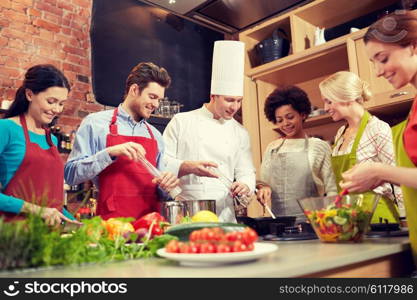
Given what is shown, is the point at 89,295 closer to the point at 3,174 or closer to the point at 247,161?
the point at 3,174

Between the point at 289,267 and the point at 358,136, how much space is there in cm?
137

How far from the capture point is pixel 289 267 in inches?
29.9

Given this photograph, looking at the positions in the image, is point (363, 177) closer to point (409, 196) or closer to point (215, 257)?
point (409, 196)

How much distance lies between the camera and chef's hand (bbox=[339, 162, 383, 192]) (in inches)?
44.5

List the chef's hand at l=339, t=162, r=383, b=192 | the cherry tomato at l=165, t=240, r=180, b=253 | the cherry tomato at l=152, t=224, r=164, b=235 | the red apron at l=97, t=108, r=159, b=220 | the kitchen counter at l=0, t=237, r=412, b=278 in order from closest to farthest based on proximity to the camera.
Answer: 1. the kitchen counter at l=0, t=237, r=412, b=278
2. the cherry tomato at l=165, t=240, r=180, b=253
3. the chef's hand at l=339, t=162, r=383, b=192
4. the cherry tomato at l=152, t=224, r=164, b=235
5. the red apron at l=97, t=108, r=159, b=220

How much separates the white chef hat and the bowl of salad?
4.28ft

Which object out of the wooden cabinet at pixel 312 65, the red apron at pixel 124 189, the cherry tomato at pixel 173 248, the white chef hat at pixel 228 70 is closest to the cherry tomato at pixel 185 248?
the cherry tomato at pixel 173 248

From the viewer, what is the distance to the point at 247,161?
254cm

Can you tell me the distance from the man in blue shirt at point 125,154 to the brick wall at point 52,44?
1.53 meters

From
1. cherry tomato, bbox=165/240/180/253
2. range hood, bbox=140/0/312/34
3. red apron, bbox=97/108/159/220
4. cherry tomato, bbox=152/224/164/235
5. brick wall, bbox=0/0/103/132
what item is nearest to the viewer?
cherry tomato, bbox=165/240/180/253

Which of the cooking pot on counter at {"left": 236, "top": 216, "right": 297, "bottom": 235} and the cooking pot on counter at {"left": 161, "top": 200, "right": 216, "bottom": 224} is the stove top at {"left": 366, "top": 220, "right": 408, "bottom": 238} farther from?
the cooking pot on counter at {"left": 161, "top": 200, "right": 216, "bottom": 224}

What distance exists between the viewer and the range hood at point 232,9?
3348 millimetres

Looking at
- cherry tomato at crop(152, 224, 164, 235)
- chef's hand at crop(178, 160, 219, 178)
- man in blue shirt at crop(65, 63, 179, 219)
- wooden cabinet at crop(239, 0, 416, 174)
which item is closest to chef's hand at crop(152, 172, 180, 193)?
man in blue shirt at crop(65, 63, 179, 219)

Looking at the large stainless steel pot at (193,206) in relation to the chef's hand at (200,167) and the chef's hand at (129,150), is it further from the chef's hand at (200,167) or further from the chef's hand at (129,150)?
the chef's hand at (200,167)
